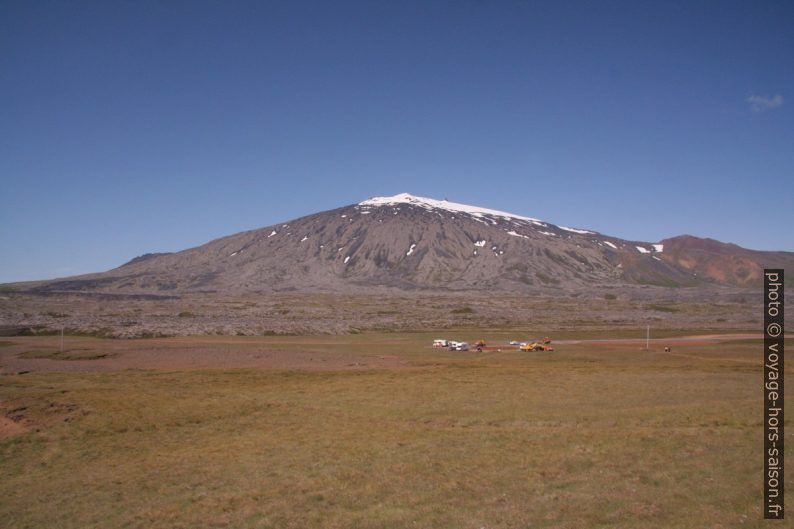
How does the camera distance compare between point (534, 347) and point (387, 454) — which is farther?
point (534, 347)

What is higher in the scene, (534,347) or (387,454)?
(387,454)

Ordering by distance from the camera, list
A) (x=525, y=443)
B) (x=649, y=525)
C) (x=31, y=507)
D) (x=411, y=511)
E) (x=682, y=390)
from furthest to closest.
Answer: (x=682, y=390)
(x=525, y=443)
(x=31, y=507)
(x=411, y=511)
(x=649, y=525)

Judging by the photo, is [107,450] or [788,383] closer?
[107,450]

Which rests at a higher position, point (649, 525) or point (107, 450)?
point (649, 525)

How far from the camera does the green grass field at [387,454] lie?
13070mm

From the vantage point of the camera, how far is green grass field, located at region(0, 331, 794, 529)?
13070 millimetres

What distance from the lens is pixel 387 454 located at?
18.2m

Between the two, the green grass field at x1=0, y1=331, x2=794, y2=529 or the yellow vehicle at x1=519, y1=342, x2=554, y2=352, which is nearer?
the green grass field at x1=0, y1=331, x2=794, y2=529

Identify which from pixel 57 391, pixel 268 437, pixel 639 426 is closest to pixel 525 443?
pixel 639 426

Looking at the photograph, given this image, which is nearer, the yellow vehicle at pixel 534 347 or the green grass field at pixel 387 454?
the green grass field at pixel 387 454

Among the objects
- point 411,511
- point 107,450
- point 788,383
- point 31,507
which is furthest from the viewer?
point 788,383

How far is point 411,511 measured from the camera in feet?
42.9

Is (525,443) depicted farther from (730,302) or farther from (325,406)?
(730,302)

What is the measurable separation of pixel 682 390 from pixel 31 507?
1122 inches
